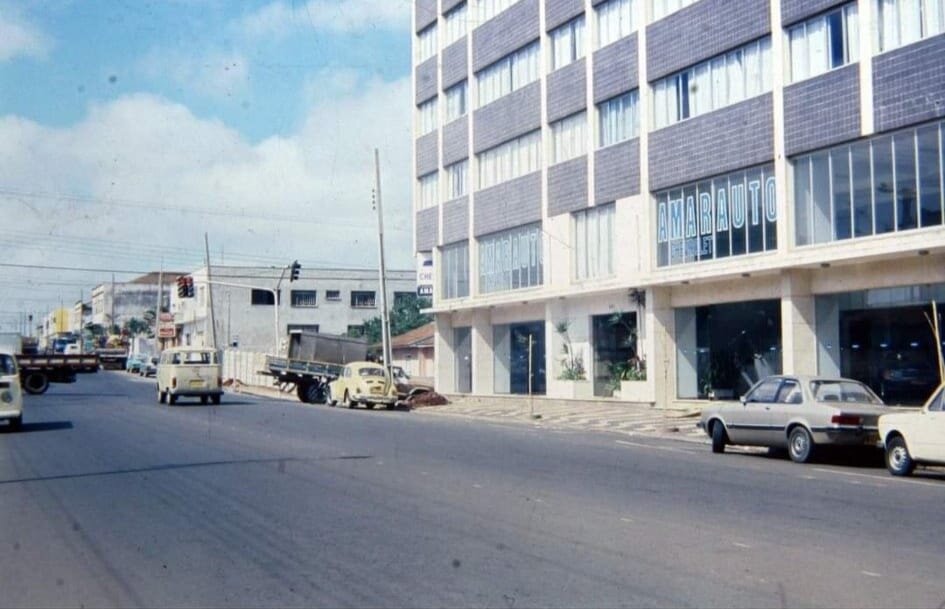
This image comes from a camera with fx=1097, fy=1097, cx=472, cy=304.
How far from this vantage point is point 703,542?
10.3 m

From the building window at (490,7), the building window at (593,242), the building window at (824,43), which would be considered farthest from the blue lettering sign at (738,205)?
the building window at (490,7)

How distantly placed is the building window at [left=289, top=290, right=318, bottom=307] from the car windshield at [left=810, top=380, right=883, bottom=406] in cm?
7679

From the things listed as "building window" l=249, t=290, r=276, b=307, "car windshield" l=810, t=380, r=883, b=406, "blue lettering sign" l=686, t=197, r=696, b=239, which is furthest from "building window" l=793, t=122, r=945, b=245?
"building window" l=249, t=290, r=276, b=307

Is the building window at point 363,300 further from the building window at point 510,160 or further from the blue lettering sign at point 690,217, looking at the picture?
the blue lettering sign at point 690,217

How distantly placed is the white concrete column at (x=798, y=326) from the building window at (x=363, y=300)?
66642mm

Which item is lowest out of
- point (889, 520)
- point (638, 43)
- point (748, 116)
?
point (889, 520)

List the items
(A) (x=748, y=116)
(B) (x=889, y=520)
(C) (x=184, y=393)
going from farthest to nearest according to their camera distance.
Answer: (C) (x=184, y=393), (A) (x=748, y=116), (B) (x=889, y=520)

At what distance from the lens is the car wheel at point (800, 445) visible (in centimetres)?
1888

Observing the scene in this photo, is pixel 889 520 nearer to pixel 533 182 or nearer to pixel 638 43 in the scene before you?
pixel 638 43

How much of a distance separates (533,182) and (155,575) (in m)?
36.4

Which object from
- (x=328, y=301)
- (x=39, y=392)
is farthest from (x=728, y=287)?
(x=328, y=301)

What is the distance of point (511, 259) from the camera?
1834 inches

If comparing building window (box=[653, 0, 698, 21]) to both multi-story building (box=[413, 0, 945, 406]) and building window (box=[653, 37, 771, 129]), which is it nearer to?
multi-story building (box=[413, 0, 945, 406])

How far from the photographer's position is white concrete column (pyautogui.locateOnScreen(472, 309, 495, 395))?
49719mm
